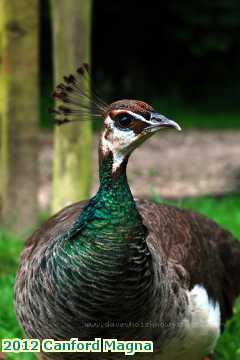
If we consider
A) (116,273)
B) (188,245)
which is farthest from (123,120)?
(188,245)

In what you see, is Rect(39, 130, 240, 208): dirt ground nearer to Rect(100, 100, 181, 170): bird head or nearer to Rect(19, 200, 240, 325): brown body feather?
Rect(19, 200, 240, 325): brown body feather

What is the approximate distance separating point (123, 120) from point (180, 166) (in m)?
7.04

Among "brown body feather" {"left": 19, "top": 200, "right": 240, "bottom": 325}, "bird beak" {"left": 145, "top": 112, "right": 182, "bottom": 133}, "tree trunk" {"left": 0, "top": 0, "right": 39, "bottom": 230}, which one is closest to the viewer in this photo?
"bird beak" {"left": 145, "top": 112, "right": 182, "bottom": 133}

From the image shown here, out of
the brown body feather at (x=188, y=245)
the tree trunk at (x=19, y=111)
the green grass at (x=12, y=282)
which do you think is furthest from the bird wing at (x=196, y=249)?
the tree trunk at (x=19, y=111)

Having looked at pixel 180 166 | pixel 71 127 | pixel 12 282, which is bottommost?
pixel 12 282

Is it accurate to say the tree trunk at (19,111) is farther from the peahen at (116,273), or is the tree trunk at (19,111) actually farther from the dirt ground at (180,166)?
the peahen at (116,273)

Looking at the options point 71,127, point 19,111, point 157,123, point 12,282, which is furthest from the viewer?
point 19,111

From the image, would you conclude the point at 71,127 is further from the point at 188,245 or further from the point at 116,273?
the point at 116,273

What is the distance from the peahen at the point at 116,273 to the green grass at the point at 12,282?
1.41ft

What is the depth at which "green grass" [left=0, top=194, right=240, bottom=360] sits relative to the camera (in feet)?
11.8

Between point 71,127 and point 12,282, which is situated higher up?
point 71,127

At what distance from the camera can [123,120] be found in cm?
253

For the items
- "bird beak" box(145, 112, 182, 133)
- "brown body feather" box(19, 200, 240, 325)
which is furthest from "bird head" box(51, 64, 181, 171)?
"brown body feather" box(19, 200, 240, 325)

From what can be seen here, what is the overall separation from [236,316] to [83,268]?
1492mm
